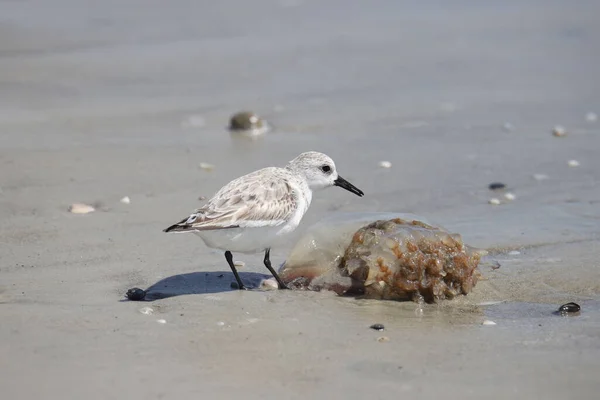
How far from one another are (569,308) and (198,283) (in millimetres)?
2340

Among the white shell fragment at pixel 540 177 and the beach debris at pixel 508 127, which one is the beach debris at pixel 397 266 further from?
the beach debris at pixel 508 127

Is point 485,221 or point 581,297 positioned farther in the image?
point 485,221

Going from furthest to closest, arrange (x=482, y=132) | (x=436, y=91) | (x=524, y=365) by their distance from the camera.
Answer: (x=436, y=91) → (x=482, y=132) → (x=524, y=365)

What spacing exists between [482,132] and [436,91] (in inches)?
51.8

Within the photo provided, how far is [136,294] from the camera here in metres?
5.73

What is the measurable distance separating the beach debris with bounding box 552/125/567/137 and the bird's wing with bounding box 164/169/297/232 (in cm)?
416

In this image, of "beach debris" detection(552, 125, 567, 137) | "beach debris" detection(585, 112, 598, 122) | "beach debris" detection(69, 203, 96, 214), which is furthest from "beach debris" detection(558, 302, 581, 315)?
"beach debris" detection(585, 112, 598, 122)

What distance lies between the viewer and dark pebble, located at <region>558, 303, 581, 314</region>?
5.61m

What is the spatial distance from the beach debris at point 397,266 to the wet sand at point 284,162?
200 millimetres

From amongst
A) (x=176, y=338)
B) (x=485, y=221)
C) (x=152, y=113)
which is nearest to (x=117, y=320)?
(x=176, y=338)

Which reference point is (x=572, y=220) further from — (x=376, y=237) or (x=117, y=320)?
(x=117, y=320)

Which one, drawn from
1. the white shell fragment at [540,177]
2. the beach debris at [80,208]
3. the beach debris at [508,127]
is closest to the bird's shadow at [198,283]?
the beach debris at [80,208]

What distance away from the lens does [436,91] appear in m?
10.8

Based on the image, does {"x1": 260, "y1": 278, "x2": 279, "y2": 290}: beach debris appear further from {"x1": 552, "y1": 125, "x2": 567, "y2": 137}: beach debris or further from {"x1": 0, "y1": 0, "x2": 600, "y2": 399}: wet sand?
{"x1": 552, "y1": 125, "x2": 567, "y2": 137}: beach debris
